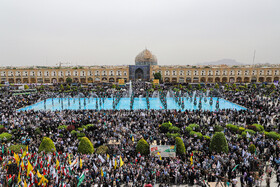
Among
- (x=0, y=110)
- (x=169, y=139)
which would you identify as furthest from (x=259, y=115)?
(x=0, y=110)

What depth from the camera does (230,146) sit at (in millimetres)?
12242

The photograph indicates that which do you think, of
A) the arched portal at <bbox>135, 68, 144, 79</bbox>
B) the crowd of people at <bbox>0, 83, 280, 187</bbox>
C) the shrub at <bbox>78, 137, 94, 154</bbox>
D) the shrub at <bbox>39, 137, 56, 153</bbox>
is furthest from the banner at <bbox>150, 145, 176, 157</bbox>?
the arched portal at <bbox>135, 68, 144, 79</bbox>

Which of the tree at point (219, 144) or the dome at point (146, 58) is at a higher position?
the dome at point (146, 58)

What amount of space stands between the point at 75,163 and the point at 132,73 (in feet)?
185

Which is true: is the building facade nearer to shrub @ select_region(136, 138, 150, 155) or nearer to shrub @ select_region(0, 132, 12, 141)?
shrub @ select_region(0, 132, 12, 141)

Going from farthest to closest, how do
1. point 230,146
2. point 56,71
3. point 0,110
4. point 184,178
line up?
point 56,71 < point 0,110 < point 230,146 < point 184,178

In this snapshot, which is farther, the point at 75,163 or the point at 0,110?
the point at 0,110

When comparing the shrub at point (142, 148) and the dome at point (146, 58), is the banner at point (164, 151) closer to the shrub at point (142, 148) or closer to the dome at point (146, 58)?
the shrub at point (142, 148)

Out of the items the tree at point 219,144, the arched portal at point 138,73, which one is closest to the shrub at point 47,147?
the tree at point 219,144

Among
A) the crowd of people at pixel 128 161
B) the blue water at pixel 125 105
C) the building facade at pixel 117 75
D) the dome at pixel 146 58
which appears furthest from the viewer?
the dome at pixel 146 58

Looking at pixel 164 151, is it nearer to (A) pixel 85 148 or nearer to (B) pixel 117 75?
(A) pixel 85 148

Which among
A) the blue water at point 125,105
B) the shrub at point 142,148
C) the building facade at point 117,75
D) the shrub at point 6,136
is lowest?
the blue water at point 125,105

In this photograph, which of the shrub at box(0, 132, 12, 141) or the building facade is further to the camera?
the building facade

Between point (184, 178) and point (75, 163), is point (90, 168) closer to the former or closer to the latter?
point (75, 163)
